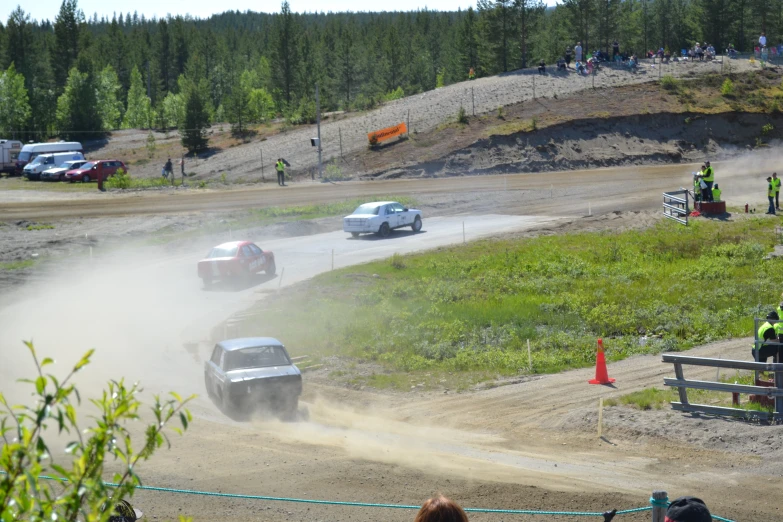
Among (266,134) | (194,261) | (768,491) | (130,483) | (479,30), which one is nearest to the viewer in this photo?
(130,483)

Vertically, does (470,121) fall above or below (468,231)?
above

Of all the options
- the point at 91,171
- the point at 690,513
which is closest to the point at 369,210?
the point at 91,171

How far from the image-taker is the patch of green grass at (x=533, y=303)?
21750 millimetres

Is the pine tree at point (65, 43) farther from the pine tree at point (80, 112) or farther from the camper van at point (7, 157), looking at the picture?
the camper van at point (7, 157)

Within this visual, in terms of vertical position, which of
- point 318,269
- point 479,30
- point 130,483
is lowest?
point 318,269

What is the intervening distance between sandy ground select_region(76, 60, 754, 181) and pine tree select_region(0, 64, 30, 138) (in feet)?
82.5

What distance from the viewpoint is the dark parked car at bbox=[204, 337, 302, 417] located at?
16.5m

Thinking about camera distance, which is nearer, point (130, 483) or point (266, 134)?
point (130, 483)

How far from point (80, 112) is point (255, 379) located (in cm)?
9220

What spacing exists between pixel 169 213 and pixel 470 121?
32171mm

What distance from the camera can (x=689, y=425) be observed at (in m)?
14.5

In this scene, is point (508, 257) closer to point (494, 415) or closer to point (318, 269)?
point (318, 269)

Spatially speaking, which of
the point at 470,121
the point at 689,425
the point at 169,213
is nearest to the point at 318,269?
the point at 169,213

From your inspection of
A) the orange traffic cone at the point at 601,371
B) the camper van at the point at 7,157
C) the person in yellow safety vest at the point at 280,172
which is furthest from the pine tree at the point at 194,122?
the orange traffic cone at the point at 601,371
